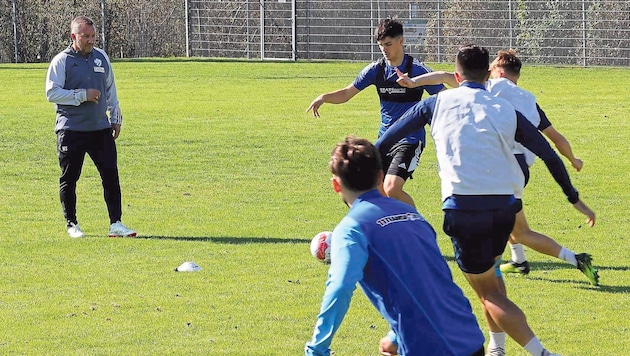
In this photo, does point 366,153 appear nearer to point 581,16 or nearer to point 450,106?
point 450,106

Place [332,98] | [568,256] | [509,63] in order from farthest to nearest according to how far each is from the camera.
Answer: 1. [332,98]
2. [568,256]
3. [509,63]

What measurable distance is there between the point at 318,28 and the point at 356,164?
34.5 m

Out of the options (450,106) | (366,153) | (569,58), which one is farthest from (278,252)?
(569,58)

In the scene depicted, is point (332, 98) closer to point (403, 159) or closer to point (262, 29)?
point (403, 159)

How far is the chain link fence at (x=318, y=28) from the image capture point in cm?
3357

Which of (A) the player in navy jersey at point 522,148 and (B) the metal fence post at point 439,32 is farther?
(B) the metal fence post at point 439,32

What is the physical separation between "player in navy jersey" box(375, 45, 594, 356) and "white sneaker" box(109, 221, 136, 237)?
5694mm

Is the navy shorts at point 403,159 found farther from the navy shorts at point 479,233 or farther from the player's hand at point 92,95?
the navy shorts at point 479,233

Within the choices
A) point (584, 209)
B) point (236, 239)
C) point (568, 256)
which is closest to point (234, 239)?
point (236, 239)

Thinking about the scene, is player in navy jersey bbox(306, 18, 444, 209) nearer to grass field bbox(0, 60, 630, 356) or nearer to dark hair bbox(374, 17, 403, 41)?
dark hair bbox(374, 17, 403, 41)

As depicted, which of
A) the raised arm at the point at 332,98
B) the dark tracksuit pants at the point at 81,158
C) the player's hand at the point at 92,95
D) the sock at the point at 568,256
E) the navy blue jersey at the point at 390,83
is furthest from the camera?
the dark tracksuit pants at the point at 81,158

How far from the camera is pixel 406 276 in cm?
433

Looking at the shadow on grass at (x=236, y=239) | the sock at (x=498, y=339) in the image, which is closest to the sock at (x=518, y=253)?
the shadow on grass at (x=236, y=239)

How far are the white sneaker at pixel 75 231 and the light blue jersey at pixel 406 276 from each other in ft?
23.6
